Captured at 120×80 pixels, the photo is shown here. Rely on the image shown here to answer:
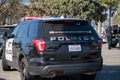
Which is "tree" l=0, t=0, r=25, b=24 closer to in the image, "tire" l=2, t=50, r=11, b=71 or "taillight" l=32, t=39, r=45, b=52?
"tire" l=2, t=50, r=11, b=71

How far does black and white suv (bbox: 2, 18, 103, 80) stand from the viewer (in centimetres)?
963

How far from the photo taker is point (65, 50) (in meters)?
9.72

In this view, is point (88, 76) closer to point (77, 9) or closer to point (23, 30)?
point (23, 30)

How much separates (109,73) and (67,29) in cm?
344

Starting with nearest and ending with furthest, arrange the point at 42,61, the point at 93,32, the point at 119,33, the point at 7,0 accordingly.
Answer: the point at 42,61 → the point at 93,32 → the point at 119,33 → the point at 7,0

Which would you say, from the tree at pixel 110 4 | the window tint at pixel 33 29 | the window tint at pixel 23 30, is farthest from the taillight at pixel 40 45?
the tree at pixel 110 4

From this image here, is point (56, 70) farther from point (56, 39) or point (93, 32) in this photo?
point (93, 32)

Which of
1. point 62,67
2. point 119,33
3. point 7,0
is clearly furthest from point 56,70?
point 7,0

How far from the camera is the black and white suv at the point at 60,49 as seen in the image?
963cm

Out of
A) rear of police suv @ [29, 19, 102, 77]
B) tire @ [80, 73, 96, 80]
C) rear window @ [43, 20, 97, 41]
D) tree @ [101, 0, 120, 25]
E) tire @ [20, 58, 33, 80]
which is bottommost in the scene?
tire @ [80, 73, 96, 80]

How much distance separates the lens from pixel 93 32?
1028 cm

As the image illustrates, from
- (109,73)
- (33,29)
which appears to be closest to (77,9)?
(109,73)

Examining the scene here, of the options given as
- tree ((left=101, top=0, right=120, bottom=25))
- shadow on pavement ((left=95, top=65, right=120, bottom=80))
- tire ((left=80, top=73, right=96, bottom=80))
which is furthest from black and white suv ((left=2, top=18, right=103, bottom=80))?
tree ((left=101, top=0, right=120, bottom=25))

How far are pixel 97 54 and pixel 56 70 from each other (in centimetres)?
122
